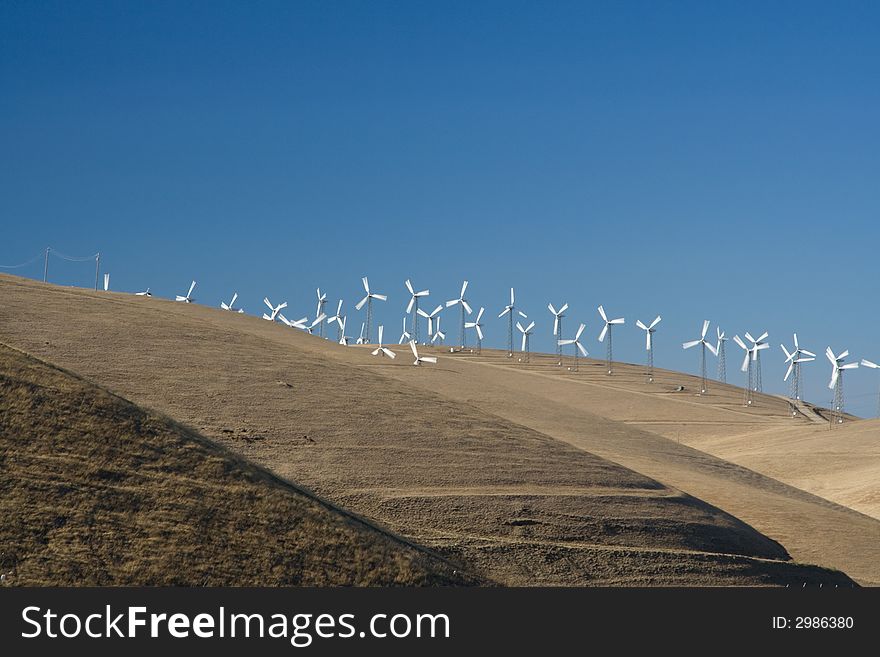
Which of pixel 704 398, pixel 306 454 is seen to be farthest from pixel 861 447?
pixel 306 454

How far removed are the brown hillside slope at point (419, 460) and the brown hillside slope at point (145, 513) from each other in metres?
7.32

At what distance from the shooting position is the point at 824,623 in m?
32.2

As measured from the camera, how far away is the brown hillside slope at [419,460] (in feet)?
156

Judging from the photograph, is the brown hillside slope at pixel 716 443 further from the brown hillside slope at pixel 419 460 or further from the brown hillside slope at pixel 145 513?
the brown hillside slope at pixel 145 513

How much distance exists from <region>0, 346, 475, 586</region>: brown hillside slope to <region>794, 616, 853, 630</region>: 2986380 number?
1205cm

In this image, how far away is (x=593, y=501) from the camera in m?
54.7

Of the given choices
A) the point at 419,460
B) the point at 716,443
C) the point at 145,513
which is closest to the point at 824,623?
the point at 145,513

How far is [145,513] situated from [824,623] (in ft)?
69.8

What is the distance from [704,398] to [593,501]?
11536 centimetres

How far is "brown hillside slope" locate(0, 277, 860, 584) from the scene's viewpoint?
47.5 meters

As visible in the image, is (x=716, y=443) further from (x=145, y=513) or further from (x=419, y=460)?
(x=145, y=513)

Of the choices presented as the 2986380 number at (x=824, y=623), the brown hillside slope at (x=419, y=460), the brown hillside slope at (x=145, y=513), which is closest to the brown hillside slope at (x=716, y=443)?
the brown hillside slope at (x=419, y=460)

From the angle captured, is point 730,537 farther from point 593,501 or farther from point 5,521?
point 5,521

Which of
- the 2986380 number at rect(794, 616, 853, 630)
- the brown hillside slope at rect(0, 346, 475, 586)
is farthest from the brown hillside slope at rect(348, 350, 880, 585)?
the brown hillside slope at rect(0, 346, 475, 586)
